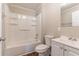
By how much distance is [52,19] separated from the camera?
4.48 feet

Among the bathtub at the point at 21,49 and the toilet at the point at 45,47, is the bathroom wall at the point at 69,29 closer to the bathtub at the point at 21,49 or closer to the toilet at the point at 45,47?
the toilet at the point at 45,47

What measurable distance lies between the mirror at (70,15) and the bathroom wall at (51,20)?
13 centimetres

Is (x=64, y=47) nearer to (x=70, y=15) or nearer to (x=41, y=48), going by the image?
(x=41, y=48)

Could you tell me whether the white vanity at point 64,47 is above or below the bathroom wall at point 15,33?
below

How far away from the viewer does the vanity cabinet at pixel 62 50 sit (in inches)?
48.6

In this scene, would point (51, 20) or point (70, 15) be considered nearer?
point (51, 20)

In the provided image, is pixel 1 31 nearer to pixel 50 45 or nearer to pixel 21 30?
pixel 21 30

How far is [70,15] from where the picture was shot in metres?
1.51

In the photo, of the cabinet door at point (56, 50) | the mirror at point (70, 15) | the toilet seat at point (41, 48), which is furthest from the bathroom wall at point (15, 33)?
the mirror at point (70, 15)

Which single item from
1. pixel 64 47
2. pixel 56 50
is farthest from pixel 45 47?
pixel 64 47

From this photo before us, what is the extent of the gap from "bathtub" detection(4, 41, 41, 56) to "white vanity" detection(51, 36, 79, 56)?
0.86 feet

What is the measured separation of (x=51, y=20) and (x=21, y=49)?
0.66 meters

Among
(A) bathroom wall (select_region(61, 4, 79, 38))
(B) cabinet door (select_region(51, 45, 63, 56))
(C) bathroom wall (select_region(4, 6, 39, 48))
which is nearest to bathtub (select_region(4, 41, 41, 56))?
(C) bathroom wall (select_region(4, 6, 39, 48))

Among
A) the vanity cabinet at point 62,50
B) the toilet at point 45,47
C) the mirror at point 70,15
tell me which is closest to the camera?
the vanity cabinet at point 62,50
